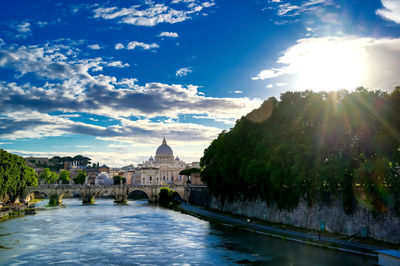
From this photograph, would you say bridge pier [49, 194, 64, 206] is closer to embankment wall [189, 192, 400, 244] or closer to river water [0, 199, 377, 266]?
river water [0, 199, 377, 266]

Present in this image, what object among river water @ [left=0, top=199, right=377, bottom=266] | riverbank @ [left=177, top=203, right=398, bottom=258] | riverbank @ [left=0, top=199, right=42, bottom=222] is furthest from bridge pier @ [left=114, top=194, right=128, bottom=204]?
riverbank @ [left=177, top=203, right=398, bottom=258]

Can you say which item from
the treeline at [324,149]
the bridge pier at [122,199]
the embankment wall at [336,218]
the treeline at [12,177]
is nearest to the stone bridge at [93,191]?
the bridge pier at [122,199]

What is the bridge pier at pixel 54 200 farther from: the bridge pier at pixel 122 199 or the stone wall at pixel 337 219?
the stone wall at pixel 337 219

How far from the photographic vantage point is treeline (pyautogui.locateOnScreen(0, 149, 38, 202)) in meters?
93.4

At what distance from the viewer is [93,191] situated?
12569cm

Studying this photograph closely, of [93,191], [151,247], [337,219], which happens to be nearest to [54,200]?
[93,191]

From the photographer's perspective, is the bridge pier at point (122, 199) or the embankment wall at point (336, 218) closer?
the embankment wall at point (336, 218)

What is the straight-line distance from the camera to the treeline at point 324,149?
36.8 meters

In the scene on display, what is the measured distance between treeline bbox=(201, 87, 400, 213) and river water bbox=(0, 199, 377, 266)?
6.85m

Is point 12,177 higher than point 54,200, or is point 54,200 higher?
point 12,177

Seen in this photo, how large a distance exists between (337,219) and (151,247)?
785 inches

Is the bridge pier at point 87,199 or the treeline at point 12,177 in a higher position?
the treeline at point 12,177

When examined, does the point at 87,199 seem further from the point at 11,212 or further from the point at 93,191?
the point at 11,212

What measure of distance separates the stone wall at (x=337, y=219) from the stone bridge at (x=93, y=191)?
67810 mm
